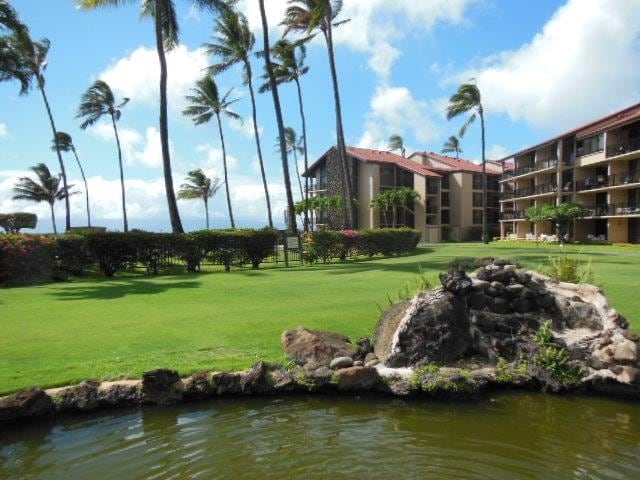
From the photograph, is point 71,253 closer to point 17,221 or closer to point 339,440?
point 339,440

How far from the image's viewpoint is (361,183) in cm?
6059

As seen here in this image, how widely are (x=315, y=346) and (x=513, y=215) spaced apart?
5753cm

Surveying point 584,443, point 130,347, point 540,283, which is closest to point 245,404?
point 130,347

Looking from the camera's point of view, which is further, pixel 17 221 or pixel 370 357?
pixel 17 221

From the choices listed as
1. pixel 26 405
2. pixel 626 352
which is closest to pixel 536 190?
pixel 626 352

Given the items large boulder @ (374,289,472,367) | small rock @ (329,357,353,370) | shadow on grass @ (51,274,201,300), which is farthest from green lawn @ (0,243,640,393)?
large boulder @ (374,289,472,367)

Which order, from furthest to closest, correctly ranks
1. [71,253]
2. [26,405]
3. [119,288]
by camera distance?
1. [71,253]
2. [119,288]
3. [26,405]

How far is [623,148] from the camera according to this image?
137 ft

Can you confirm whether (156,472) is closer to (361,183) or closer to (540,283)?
(540,283)

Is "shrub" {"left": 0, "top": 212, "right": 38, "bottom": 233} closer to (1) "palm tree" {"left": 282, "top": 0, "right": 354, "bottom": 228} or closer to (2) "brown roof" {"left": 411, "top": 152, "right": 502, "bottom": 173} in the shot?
(1) "palm tree" {"left": 282, "top": 0, "right": 354, "bottom": 228}

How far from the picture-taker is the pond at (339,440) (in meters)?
4.48

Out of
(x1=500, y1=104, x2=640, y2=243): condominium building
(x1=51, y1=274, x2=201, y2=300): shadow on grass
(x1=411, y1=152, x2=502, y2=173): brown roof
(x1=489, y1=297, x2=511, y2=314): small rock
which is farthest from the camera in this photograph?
(x1=411, y1=152, x2=502, y2=173): brown roof

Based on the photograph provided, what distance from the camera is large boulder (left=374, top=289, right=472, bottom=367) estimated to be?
7051 millimetres

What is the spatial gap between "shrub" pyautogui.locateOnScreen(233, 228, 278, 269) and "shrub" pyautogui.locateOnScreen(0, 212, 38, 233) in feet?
71.1
